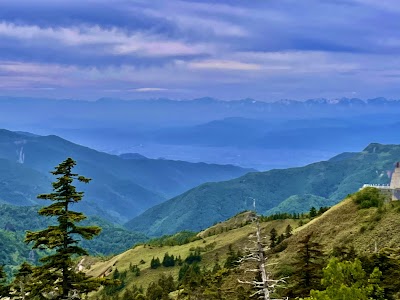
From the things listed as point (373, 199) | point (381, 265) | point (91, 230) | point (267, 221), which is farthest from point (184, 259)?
point (91, 230)

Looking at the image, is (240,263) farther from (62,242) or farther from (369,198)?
(62,242)

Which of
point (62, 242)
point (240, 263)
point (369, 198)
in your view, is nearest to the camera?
point (62, 242)

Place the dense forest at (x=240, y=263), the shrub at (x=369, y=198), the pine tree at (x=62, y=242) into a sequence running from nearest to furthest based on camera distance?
the pine tree at (x=62, y=242) → the dense forest at (x=240, y=263) → the shrub at (x=369, y=198)

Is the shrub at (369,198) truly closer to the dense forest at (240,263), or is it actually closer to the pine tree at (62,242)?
the dense forest at (240,263)

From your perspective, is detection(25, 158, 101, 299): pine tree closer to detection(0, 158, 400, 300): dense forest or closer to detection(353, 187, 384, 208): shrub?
detection(0, 158, 400, 300): dense forest

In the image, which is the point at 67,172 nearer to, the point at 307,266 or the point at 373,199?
the point at 307,266

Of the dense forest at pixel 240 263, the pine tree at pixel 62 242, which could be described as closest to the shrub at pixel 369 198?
the dense forest at pixel 240 263

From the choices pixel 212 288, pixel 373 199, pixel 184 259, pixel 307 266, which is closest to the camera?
pixel 307 266

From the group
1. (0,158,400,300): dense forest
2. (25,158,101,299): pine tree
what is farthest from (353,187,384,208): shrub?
(25,158,101,299): pine tree

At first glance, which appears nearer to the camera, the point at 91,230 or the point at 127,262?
the point at 91,230

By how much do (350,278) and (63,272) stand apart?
66.0 feet

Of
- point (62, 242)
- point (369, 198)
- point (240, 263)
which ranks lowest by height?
point (240, 263)

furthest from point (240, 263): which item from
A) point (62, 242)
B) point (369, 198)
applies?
point (62, 242)

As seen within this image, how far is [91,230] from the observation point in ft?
102
